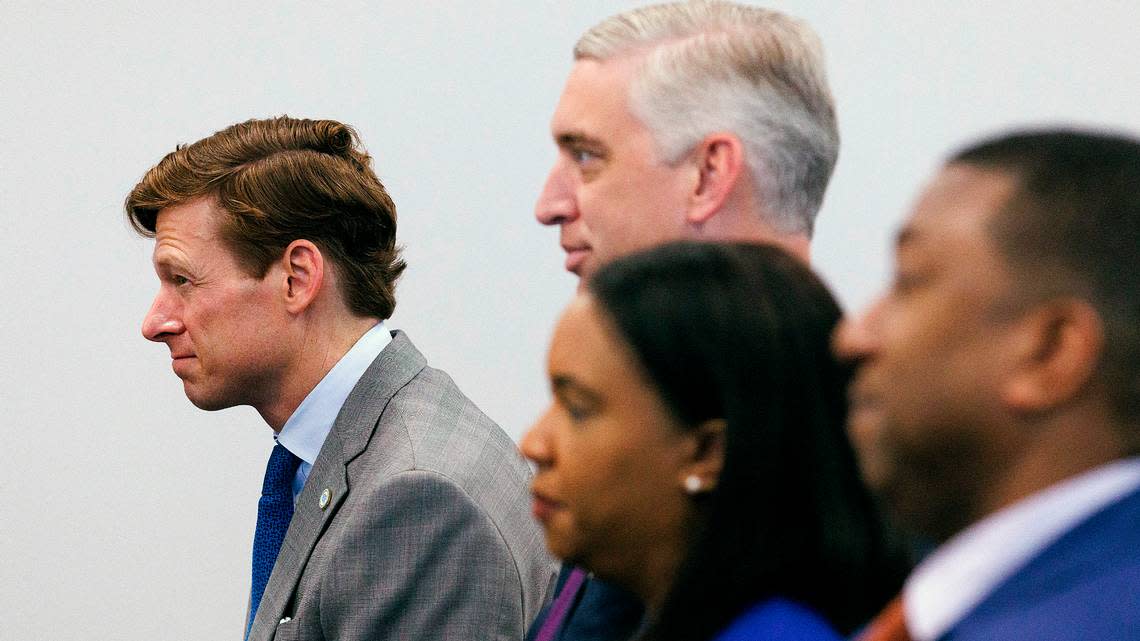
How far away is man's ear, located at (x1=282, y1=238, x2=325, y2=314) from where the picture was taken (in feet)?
7.39

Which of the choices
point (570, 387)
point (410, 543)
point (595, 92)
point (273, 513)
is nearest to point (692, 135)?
point (595, 92)

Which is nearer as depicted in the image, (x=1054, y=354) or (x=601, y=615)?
(x=1054, y=354)

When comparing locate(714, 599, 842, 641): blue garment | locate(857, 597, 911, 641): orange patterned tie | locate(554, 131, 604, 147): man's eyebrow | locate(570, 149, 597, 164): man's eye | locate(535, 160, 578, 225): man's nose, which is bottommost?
locate(714, 599, 842, 641): blue garment

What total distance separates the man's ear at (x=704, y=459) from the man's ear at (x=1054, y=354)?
31 centimetres

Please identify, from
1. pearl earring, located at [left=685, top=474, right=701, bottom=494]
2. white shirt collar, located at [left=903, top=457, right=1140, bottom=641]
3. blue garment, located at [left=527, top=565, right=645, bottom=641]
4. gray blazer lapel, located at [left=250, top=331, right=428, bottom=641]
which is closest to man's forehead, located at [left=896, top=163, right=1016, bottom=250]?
white shirt collar, located at [left=903, top=457, right=1140, bottom=641]

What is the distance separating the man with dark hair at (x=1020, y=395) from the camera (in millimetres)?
854

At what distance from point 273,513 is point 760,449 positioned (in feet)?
4.17

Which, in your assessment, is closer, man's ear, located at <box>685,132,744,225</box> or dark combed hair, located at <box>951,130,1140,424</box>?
dark combed hair, located at <box>951,130,1140,424</box>

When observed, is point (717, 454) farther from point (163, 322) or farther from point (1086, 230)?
point (163, 322)

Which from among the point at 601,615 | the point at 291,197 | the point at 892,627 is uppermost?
the point at 291,197

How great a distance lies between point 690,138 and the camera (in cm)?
163

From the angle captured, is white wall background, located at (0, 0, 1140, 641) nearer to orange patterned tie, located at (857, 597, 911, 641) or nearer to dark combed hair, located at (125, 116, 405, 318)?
dark combed hair, located at (125, 116, 405, 318)

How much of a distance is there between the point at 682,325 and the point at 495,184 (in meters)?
1.89

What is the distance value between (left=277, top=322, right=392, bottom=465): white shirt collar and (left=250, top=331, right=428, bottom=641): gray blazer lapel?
0.22ft
